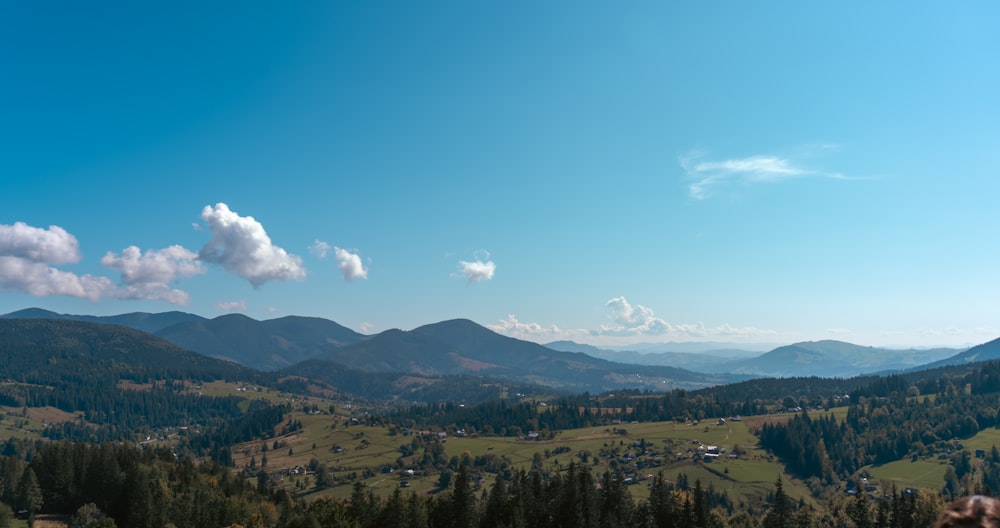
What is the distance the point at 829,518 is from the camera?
464 feet

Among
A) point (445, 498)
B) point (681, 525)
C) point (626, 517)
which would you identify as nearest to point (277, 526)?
point (445, 498)

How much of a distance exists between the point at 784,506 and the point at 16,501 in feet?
528

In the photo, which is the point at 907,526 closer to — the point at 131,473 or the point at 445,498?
the point at 445,498

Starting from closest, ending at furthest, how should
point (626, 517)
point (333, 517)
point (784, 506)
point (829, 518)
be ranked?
point (333, 517), point (626, 517), point (784, 506), point (829, 518)

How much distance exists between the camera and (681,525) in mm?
112188

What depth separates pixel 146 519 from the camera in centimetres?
11450

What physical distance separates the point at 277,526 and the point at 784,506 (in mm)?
99953

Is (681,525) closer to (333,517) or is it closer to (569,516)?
(569,516)

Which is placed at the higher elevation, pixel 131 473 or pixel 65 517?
pixel 131 473

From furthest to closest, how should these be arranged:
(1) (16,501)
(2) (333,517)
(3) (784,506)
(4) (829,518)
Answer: (4) (829,518)
(1) (16,501)
(3) (784,506)
(2) (333,517)

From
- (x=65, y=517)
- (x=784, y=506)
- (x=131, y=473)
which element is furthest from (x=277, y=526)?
(x=784, y=506)

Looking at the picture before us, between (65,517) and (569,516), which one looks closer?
(569,516)

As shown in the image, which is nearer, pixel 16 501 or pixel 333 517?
pixel 333 517

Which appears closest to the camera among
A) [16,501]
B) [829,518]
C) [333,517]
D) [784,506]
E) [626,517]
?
[333,517]
